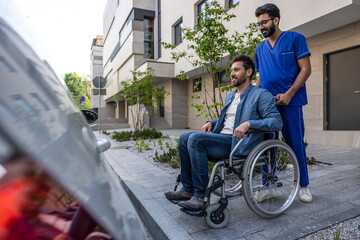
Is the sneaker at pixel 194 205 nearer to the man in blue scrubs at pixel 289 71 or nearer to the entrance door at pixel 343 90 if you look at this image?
the man in blue scrubs at pixel 289 71

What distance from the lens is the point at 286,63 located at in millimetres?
2705

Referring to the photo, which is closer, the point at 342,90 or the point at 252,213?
the point at 252,213

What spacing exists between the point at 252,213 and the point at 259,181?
1.32 ft

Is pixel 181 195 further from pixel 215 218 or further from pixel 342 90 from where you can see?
pixel 342 90

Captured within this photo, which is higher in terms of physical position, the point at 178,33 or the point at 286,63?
the point at 178,33

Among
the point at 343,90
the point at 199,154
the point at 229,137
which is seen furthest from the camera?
the point at 343,90

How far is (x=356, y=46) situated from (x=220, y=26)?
14.4 feet

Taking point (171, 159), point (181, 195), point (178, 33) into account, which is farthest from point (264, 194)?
point (178, 33)

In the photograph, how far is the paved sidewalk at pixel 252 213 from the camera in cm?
208

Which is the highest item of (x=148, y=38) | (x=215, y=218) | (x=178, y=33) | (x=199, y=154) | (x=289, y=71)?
(x=148, y=38)

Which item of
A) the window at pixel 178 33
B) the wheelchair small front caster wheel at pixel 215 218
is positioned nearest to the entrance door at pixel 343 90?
the wheelchair small front caster wheel at pixel 215 218

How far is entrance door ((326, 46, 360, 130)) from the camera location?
7.01 metres

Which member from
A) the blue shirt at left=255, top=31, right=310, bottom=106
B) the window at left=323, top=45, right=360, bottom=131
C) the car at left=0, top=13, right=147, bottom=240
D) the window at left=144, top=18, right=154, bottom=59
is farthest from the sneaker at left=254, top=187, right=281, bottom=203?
the window at left=144, top=18, right=154, bottom=59

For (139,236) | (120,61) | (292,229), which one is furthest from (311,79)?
(120,61)
